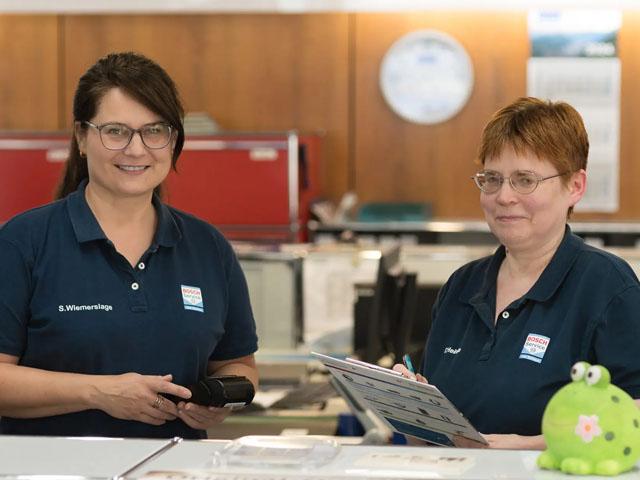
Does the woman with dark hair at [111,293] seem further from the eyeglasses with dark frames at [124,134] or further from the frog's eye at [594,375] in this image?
the frog's eye at [594,375]

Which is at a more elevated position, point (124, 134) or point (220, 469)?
point (124, 134)

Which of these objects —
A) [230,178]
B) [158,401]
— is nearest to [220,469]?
[158,401]

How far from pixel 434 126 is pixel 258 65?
1.47 m

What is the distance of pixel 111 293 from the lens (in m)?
2.22

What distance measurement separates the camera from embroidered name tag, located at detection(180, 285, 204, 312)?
2.30 meters

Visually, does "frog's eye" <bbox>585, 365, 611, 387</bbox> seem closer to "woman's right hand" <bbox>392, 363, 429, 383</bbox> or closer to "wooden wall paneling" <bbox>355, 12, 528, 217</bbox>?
"woman's right hand" <bbox>392, 363, 429, 383</bbox>

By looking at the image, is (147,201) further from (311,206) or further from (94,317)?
(311,206)

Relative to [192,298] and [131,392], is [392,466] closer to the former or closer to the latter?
[131,392]

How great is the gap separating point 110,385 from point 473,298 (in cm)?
73

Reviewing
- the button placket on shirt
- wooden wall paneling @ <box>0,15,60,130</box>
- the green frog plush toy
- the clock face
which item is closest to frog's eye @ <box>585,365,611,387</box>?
the green frog plush toy

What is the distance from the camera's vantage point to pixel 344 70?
871 cm

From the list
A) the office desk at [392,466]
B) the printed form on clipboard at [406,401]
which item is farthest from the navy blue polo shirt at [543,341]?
the office desk at [392,466]

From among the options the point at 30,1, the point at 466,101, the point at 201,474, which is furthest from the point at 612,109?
the point at 201,474

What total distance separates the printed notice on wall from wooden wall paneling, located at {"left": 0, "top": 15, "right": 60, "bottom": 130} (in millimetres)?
3803
